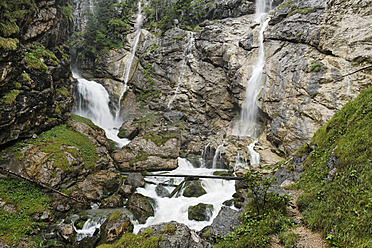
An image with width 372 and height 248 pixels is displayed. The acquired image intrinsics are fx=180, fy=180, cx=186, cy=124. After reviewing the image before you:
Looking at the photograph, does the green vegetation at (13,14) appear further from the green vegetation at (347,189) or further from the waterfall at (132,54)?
the green vegetation at (347,189)

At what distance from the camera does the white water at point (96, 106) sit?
24.4m

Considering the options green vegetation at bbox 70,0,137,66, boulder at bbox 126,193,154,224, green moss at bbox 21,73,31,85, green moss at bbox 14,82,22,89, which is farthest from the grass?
green vegetation at bbox 70,0,137,66

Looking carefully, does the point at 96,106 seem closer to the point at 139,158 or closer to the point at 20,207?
the point at 139,158

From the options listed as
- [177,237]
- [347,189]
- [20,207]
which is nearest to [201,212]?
[177,237]

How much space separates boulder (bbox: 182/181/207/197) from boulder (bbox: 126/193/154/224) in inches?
109

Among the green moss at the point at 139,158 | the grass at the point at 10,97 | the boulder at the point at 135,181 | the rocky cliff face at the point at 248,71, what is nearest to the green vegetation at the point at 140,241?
the boulder at the point at 135,181

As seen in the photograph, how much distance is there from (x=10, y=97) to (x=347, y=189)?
16.4 m

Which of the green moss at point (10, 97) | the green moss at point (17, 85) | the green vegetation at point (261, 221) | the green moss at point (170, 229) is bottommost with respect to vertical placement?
→ the green moss at point (170, 229)

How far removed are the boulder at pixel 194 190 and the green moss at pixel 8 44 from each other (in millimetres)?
14046

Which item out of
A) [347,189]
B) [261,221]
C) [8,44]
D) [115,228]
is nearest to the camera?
[347,189]

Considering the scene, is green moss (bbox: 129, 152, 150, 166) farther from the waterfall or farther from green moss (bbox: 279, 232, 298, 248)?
green moss (bbox: 279, 232, 298, 248)

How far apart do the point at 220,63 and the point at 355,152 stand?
23.4 metres

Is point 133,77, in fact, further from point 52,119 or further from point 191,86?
point 52,119

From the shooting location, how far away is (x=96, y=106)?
86.6ft
